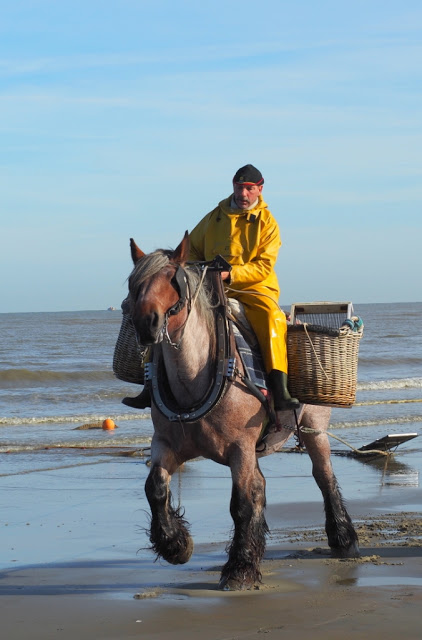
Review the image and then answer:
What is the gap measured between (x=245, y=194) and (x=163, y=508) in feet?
7.42

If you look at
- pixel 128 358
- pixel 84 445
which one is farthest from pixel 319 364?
pixel 84 445

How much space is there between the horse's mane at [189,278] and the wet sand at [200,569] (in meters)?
1.74

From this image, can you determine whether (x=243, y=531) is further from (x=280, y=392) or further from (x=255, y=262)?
(x=255, y=262)

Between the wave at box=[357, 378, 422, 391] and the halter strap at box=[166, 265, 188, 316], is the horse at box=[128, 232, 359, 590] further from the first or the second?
the wave at box=[357, 378, 422, 391]

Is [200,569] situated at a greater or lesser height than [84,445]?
greater

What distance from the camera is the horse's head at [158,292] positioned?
5.53m

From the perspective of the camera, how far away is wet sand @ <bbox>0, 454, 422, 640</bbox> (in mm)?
5539

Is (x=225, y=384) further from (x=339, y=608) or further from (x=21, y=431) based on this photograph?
(x=21, y=431)

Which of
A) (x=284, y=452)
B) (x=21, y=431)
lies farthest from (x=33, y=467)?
(x=21, y=431)

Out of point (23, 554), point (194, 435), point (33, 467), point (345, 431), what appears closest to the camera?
point (194, 435)

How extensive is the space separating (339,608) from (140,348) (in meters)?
1.93

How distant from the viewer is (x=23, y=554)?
7719mm

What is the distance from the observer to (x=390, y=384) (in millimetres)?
26766

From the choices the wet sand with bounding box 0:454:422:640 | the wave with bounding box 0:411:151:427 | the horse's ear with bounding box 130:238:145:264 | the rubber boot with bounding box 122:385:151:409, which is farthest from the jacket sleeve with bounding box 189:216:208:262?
the wave with bounding box 0:411:151:427
